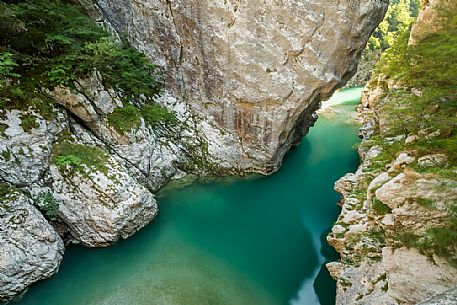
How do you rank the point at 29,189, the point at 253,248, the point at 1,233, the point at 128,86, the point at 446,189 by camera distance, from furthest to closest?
1. the point at 128,86
2. the point at 253,248
3. the point at 29,189
4. the point at 1,233
5. the point at 446,189

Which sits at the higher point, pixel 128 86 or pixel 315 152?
pixel 128 86

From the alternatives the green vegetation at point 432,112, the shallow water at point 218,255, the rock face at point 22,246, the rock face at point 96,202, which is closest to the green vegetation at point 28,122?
the rock face at point 96,202

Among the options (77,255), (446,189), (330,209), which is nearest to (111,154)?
(77,255)

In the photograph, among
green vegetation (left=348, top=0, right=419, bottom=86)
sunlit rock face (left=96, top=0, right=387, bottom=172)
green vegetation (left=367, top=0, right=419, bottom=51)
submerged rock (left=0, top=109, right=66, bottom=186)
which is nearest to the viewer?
submerged rock (left=0, top=109, right=66, bottom=186)

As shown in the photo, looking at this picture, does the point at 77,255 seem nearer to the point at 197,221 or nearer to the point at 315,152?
the point at 197,221

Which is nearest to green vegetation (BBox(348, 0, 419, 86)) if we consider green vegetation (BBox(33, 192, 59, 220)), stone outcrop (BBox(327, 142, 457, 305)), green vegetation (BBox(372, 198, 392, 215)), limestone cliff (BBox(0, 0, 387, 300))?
limestone cliff (BBox(0, 0, 387, 300))

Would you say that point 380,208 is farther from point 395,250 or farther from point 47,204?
point 47,204

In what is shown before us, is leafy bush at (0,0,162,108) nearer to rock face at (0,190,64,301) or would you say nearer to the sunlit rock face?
rock face at (0,190,64,301)
